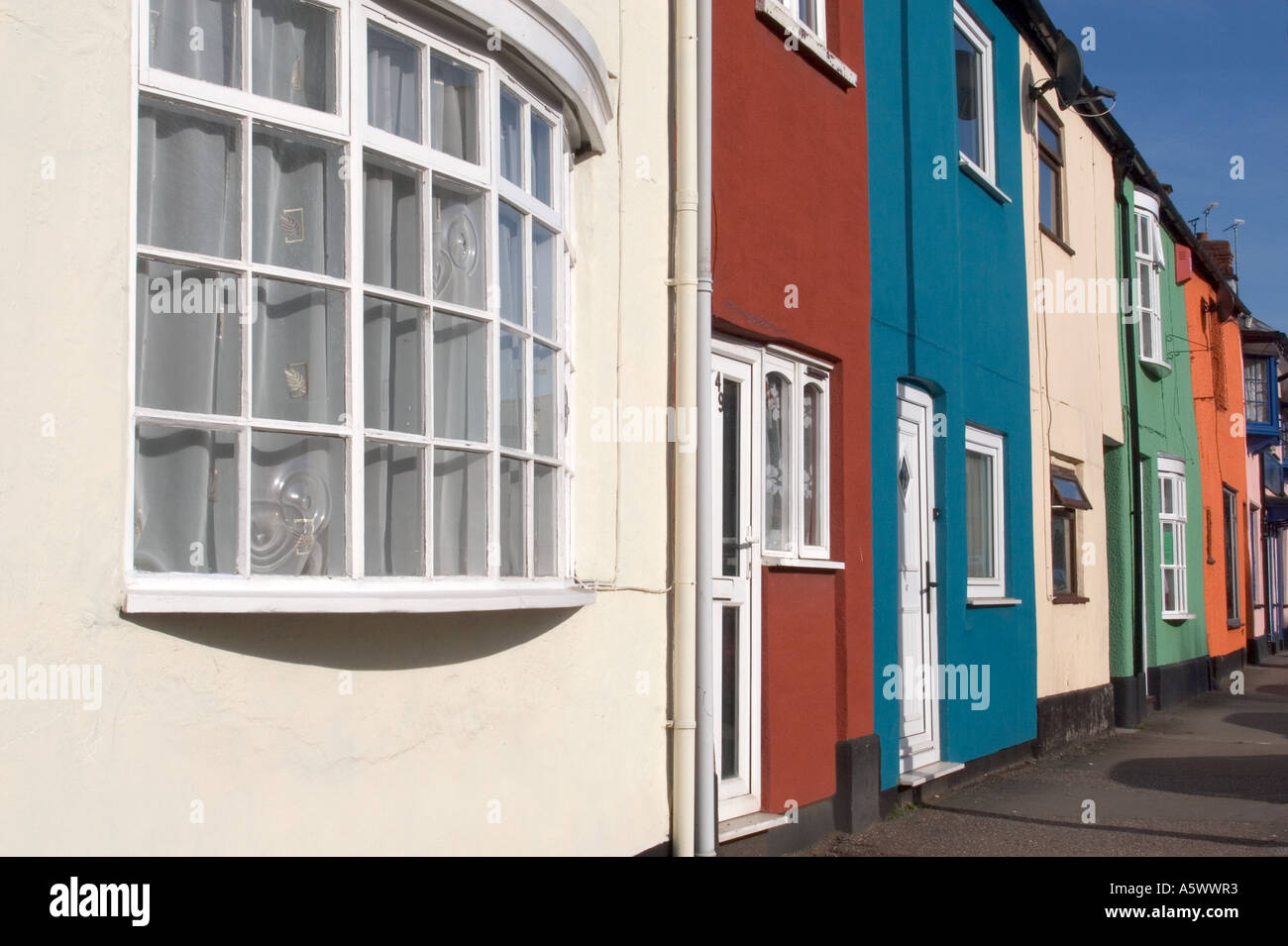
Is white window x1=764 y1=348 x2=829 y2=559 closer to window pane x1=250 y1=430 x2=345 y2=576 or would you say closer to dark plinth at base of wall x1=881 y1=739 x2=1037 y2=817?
dark plinth at base of wall x1=881 y1=739 x2=1037 y2=817

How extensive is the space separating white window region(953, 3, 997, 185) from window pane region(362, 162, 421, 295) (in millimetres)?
7775

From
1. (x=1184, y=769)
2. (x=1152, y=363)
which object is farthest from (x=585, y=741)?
(x=1152, y=363)

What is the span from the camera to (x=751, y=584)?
287 inches

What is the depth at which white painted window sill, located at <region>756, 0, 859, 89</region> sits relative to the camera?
24.8 feet

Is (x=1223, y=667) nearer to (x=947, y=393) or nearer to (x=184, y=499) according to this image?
(x=947, y=393)

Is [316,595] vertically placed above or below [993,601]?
above

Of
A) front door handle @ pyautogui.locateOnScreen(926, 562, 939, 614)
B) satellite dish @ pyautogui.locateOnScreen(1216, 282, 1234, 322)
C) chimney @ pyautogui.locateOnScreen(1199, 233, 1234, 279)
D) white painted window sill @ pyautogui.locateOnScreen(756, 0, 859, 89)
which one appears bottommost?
front door handle @ pyautogui.locateOnScreen(926, 562, 939, 614)

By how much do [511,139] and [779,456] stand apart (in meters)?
3.18

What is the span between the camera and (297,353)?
415 centimetres

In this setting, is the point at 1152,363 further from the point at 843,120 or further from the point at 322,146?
the point at 322,146

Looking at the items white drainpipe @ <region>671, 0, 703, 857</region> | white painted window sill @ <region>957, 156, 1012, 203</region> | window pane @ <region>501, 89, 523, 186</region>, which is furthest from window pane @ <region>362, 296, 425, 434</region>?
white painted window sill @ <region>957, 156, 1012, 203</region>

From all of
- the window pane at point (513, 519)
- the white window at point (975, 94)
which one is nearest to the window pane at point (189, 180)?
the window pane at point (513, 519)

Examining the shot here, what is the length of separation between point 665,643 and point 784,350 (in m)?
2.11

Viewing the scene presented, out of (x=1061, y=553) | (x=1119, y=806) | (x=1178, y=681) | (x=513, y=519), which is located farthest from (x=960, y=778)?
(x=1178, y=681)
